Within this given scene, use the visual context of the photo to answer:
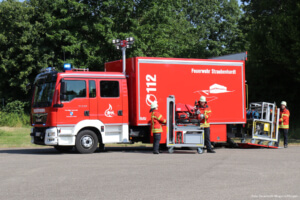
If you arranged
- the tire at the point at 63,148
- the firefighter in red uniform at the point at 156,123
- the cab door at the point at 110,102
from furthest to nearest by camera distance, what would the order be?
the tire at the point at 63,148, the cab door at the point at 110,102, the firefighter in red uniform at the point at 156,123

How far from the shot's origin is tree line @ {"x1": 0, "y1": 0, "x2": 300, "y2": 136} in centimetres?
2888

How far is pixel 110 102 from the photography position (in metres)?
15.1

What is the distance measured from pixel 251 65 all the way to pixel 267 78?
4.49ft

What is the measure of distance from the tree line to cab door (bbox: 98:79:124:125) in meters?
14.5

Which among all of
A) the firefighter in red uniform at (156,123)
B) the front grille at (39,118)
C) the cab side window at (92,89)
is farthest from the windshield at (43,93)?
the firefighter in red uniform at (156,123)

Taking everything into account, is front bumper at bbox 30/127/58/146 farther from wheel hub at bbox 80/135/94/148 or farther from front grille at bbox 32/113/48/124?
wheel hub at bbox 80/135/94/148

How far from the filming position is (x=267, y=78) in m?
31.0

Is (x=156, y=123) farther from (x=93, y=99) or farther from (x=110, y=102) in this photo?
(x=93, y=99)

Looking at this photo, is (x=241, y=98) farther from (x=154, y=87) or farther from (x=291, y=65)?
(x=291, y=65)

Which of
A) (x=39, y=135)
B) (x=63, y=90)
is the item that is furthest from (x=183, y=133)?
(x=39, y=135)

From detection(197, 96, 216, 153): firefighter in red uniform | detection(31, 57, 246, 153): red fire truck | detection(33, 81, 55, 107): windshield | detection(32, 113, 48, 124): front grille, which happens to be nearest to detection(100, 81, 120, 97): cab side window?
detection(31, 57, 246, 153): red fire truck

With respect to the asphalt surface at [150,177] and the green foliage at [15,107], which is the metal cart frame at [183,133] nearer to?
the asphalt surface at [150,177]

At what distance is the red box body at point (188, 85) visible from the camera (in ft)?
50.3

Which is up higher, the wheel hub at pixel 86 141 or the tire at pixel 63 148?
the wheel hub at pixel 86 141
